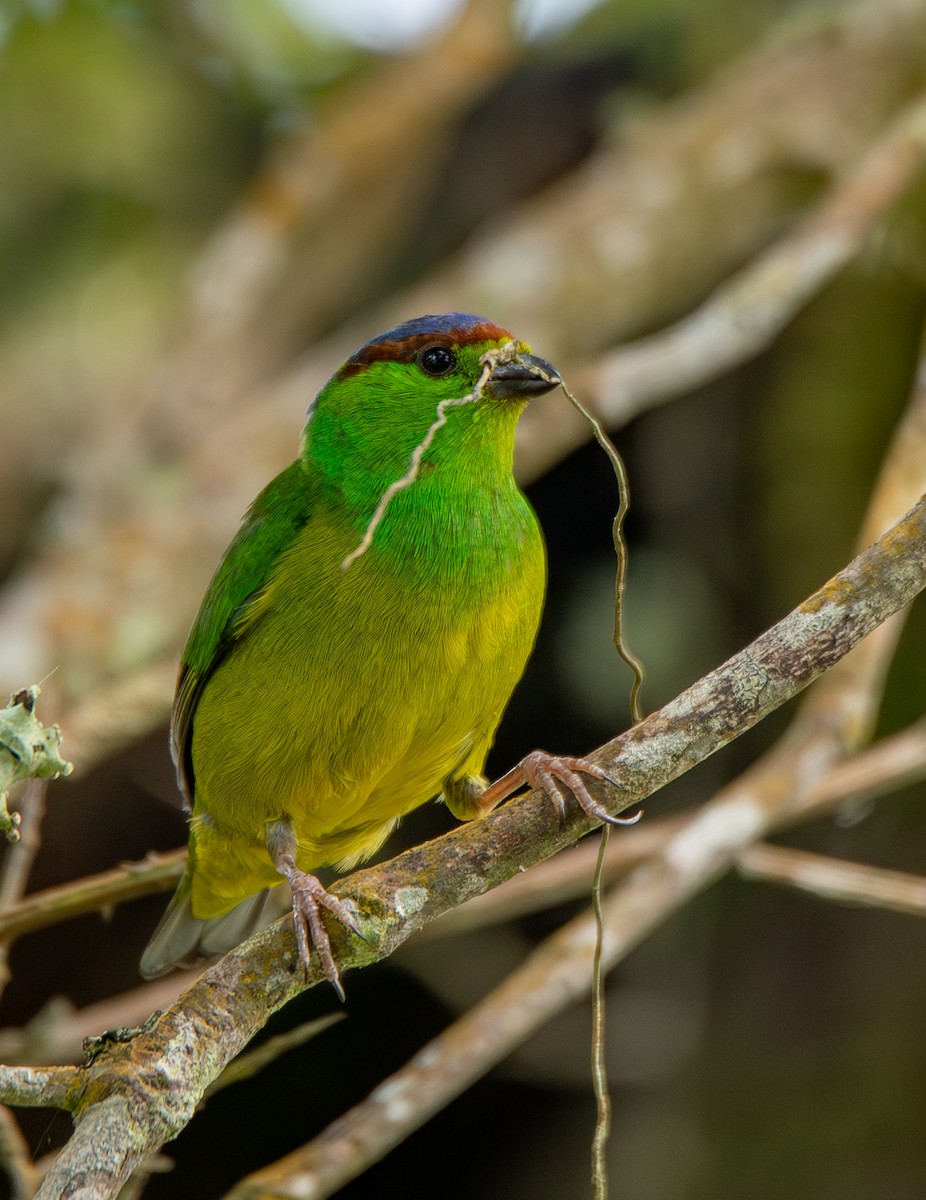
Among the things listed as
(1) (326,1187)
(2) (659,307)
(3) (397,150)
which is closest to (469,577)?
(1) (326,1187)

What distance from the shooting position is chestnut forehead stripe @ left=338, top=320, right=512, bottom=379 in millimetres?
2863

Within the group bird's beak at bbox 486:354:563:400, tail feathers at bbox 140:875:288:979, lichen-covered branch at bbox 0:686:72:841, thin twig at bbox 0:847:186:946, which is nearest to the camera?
lichen-covered branch at bbox 0:686:72:841

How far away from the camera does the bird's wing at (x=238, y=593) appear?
2.86m

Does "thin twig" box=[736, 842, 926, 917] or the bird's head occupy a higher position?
the bird's head

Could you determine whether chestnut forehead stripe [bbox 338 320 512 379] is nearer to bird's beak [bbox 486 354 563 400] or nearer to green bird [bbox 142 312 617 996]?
green bird [bbox 142 312 617 996]

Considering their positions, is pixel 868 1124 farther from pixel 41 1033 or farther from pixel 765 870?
pixel 41 1033

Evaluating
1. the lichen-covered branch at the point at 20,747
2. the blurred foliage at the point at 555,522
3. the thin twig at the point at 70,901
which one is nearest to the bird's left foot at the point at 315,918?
the thin twig at the point at 70,901

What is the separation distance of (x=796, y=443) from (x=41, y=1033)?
10.3 feet

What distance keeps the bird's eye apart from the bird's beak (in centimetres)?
15

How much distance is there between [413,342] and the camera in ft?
9.60

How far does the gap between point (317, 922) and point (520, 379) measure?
3.74ft

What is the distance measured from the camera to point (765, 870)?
3066mm

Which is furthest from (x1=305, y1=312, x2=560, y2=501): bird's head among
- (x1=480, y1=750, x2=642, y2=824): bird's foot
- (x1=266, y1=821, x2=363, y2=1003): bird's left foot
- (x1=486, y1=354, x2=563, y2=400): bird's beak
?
(x1=266, y1=821, x2=363, y2=1003): bird's left foot

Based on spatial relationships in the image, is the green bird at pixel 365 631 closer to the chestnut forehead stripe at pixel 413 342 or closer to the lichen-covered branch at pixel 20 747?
the chestnut forehead stripe at pixel 413 342
